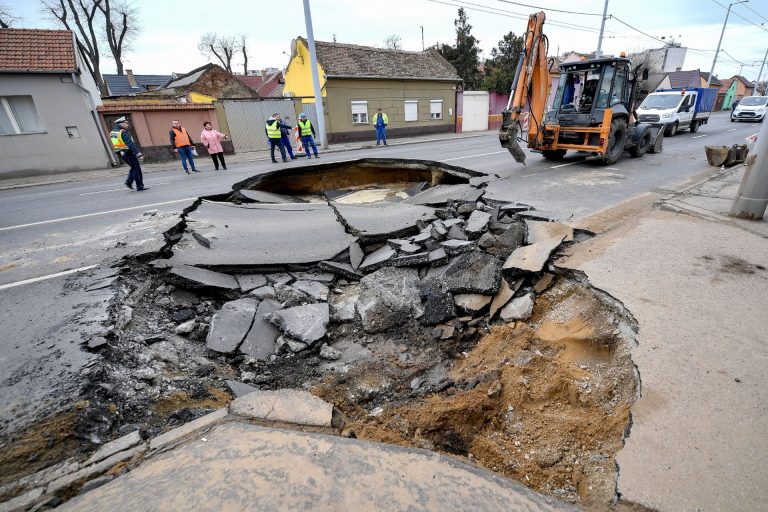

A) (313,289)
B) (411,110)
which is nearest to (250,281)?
(313,289)

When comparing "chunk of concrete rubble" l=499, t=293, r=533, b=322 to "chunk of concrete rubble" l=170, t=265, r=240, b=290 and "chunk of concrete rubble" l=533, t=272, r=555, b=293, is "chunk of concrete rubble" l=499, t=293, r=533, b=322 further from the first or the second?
"chunk of concrete rubble" l=170, t=265, r=240, b=290

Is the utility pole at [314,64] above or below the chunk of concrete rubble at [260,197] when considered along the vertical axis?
above

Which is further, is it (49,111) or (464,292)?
(49,111)

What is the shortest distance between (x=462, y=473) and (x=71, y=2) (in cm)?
3874

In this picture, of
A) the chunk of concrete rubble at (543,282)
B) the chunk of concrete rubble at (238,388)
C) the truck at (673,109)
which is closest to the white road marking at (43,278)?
the chunk of concrete rubble at (238,388)

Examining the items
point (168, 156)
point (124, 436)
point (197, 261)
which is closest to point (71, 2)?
point (168, 156)

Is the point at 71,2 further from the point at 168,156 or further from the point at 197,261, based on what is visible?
the point at 197,261

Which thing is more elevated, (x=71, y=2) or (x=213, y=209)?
(x=71, y=2)

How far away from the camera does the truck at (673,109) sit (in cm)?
1605

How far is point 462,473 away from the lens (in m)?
1.80

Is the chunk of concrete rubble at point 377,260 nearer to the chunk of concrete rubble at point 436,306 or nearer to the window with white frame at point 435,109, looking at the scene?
the chunk of concrete rubble at point 436,306

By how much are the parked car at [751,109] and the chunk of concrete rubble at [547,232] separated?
3012cm

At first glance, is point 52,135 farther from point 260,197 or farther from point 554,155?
point 554,155

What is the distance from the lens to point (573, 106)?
392 inches
